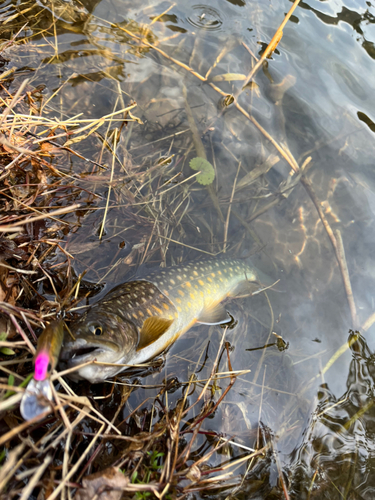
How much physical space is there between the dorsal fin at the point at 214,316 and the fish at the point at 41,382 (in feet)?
6.23

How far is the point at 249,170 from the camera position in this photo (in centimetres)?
471

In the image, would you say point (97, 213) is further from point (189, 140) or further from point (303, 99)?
point (303, 99)

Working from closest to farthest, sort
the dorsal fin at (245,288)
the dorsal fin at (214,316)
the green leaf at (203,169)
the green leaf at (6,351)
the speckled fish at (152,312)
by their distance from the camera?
the green leaf at (6,351) → the speckled fish at (152,312) → the dorsal fin at (214,316) → the dorsal fin at (245,288) → the green leaf at (203,169)

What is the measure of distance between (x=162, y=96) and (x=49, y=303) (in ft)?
12.0

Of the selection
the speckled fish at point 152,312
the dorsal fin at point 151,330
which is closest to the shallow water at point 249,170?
the speckled fish at point 152,312

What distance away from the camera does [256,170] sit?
15.4 ft

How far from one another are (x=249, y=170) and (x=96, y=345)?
3.52 m

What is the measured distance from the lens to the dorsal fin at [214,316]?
3.44 meters

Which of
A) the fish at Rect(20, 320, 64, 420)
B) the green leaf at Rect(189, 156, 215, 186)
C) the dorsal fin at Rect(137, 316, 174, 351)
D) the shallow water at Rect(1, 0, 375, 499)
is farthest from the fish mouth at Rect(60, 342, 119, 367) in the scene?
the green leaf at Rect(189, 156, 215, 186)

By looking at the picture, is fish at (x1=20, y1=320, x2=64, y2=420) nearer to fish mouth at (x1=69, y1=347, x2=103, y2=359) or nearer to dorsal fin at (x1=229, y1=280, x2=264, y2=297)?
fish mouth at (x1=69, y1=347, x2=103, y2=359)

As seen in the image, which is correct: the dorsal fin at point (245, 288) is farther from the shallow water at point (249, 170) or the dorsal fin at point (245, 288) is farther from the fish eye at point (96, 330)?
the fish eye at point (96, 330)

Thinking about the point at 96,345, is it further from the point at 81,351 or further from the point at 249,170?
the point at 249,170

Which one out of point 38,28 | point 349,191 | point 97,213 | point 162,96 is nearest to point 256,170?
point 349,191

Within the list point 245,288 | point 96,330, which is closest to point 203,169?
point 245,288
